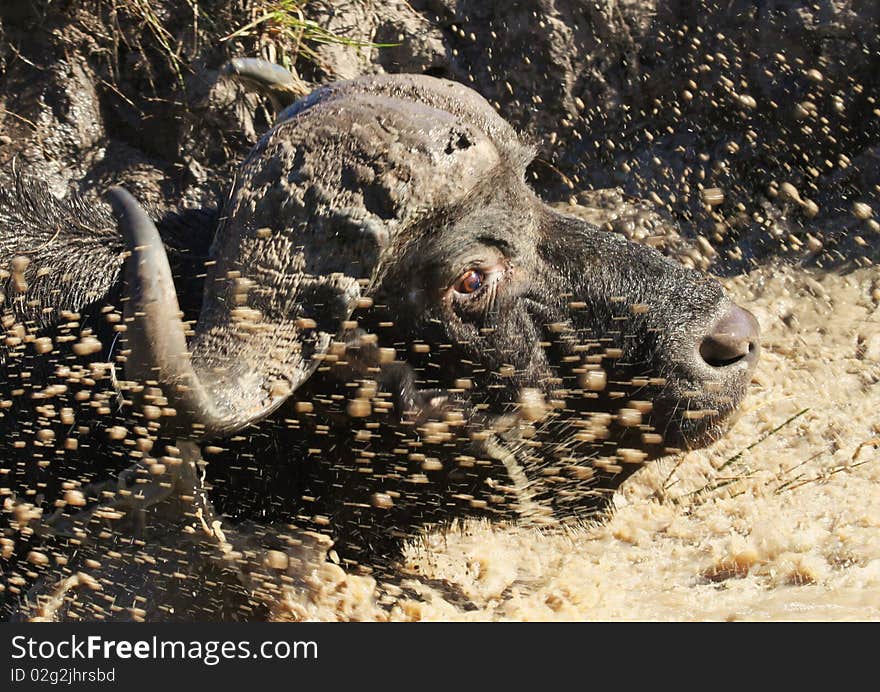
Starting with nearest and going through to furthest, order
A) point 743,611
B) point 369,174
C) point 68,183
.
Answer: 1. point 369,174
2. point 743,611
3. point 68,183

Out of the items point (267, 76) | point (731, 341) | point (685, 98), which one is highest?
point (267, 76)

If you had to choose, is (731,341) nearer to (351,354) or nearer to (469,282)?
(469,282)

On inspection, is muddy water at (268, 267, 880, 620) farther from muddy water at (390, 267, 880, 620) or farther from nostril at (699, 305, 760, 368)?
nostril at (699, 305, 760, 368)

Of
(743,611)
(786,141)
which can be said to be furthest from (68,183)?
(786,141)

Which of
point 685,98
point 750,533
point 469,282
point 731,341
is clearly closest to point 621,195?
point 685,98

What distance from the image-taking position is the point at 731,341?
10.4 feet

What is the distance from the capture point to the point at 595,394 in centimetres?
327

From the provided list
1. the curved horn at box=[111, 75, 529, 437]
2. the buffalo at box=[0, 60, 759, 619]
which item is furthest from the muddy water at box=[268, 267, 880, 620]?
the curved horn at box=[111, 75, 529, 437]

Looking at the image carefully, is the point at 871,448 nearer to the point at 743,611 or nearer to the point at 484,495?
the point at 743,611

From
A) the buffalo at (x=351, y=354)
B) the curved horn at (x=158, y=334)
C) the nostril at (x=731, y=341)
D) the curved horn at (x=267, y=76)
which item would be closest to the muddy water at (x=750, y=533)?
the buffalo at (x=351, y=354)

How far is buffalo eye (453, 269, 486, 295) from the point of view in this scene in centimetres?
316

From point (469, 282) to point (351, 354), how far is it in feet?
1.32

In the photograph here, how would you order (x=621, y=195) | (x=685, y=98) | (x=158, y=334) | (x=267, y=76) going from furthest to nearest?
Result: (x=685, y=98) < (x=621, y=195) < (x=267, y=76) < (x=158, y=334)

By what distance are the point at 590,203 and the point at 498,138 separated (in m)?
3.38
